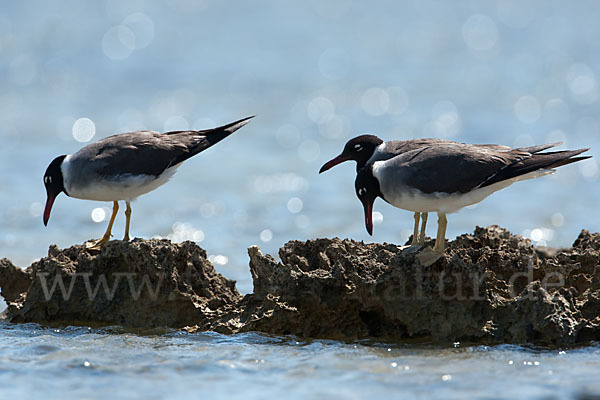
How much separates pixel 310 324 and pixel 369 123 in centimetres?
1189

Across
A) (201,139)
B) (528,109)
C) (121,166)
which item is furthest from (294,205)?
(528,109)

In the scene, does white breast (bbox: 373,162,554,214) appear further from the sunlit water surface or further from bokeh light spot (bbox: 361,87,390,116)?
bokeh light spot (bbox: 361,87,390,116)

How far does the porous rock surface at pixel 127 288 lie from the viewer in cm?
760

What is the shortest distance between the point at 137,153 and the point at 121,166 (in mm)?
246

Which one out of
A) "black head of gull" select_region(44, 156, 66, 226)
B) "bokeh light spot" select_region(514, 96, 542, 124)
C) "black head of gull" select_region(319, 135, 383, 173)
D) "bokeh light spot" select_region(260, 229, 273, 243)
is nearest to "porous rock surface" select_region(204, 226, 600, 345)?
"black head of gull" select_region(319, 135, 383, 173)

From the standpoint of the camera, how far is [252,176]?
15.6 meters

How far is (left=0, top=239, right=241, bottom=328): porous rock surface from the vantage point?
7.60 metres

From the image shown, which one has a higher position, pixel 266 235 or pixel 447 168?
pixel 447 168

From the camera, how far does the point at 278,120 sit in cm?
1875

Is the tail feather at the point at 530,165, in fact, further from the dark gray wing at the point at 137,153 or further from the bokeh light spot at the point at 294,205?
the bokeh light spot at the point at 294,205

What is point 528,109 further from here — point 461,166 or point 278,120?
point 461,166

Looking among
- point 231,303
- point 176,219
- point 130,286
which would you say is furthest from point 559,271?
point 176,219

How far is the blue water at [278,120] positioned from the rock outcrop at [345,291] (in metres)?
0.33

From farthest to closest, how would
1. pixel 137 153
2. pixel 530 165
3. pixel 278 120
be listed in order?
pixel 278 120 → pixel 137 153 → pixel 530 165
